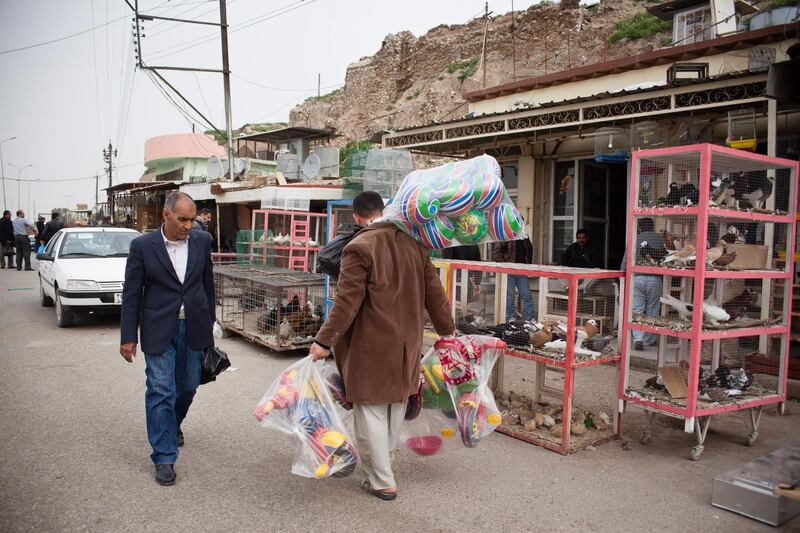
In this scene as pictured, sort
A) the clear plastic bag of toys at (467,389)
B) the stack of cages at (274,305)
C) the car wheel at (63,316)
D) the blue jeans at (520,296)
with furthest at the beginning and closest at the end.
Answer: the car wheel at (63,316)
the stack of cages at (274,305)
the blue jeans at (520,296)
the clear plastic bag of toys at (467,389)

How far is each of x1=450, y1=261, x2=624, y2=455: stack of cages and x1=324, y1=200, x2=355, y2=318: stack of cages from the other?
2184 mm

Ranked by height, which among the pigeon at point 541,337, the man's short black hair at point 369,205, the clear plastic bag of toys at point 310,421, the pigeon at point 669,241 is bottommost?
the clear plastic bag of toys at point 310,421

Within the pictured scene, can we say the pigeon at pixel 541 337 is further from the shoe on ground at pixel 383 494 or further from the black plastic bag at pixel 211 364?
the black plastic bag at pixel 211 364

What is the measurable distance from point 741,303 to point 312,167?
15484 millimetres

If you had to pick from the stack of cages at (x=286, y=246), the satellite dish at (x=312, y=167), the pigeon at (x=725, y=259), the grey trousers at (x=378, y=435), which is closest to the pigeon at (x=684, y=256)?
the pigeon at (x=725, y=259)

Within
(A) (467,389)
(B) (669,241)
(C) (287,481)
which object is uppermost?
(B) (669,241)

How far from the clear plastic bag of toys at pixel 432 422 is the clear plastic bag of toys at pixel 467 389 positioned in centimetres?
4

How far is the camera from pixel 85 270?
31.7 ft

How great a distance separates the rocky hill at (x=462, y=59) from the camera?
76.5 ft

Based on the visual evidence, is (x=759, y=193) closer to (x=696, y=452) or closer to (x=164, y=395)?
(x=696, y=452)

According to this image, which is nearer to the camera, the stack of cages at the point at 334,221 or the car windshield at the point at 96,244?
the stack of cages at the point at 334,221

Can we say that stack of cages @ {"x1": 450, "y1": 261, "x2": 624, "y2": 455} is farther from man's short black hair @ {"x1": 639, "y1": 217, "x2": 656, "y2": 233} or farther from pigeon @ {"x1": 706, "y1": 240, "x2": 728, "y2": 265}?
man's short black hair @ {"x1": 639, "y1": 217, "x2": 656, "y2": 233}

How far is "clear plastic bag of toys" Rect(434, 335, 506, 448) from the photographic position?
3.96 meters

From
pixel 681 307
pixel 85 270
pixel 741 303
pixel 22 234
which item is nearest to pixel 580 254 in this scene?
pixel 741 303
